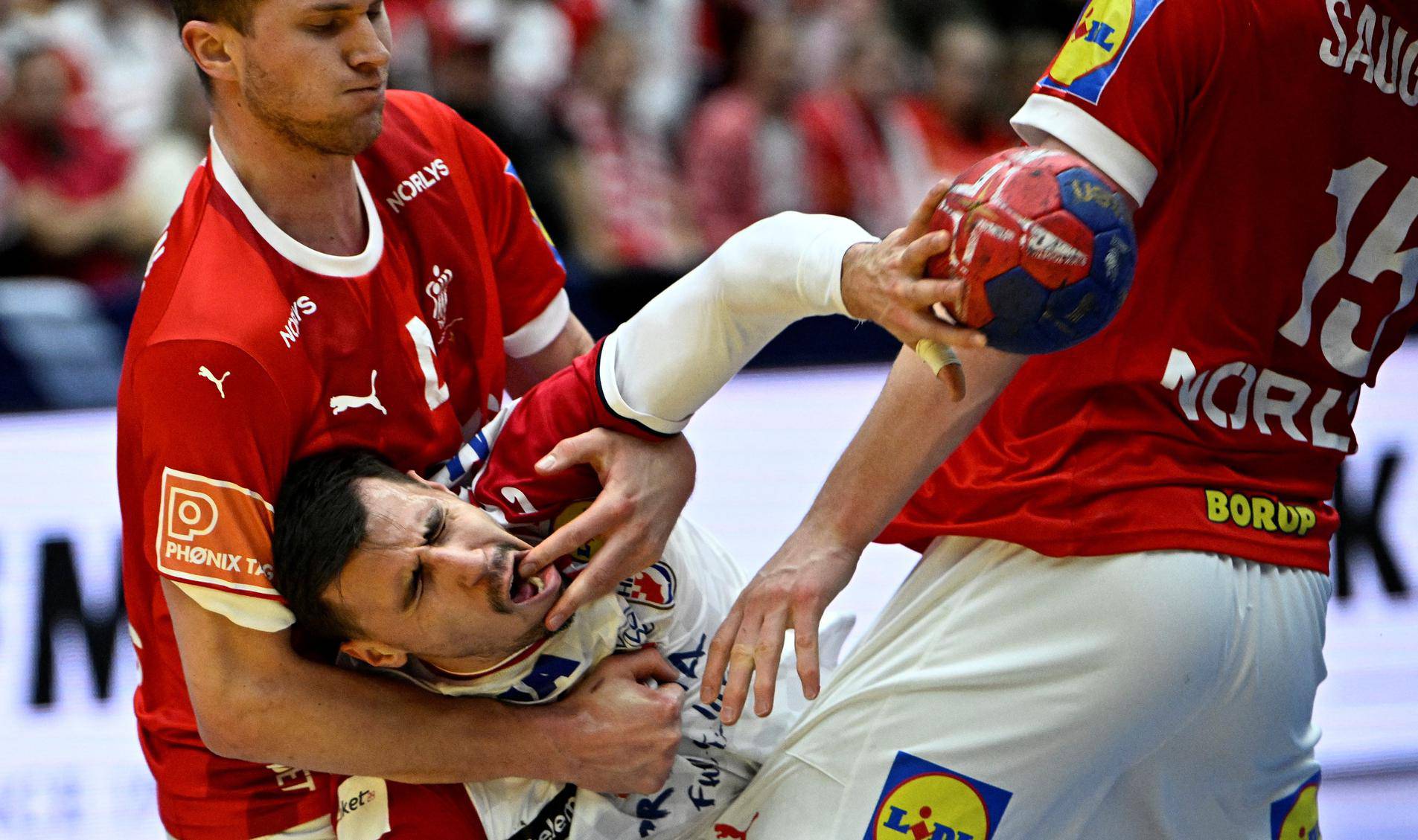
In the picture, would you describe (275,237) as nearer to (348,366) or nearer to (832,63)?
(348,366)

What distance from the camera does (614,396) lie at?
2727mm

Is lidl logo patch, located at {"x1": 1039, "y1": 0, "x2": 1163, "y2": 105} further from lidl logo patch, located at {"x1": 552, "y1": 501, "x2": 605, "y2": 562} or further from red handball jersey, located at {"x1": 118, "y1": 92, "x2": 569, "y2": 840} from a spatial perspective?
red handball jersey, located at {"x1": 118, "y1": 92, "x2": 569, "y2": 840}

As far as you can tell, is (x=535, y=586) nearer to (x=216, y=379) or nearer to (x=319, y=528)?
(x=319, y=528)

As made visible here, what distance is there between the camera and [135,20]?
7.55 m

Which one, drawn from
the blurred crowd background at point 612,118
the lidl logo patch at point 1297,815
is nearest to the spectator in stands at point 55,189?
the blurred crowd background at point 612,118

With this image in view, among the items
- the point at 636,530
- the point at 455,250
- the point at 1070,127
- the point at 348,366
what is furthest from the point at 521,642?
the point at 1070,127

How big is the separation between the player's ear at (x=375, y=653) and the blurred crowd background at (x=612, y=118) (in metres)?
2.84

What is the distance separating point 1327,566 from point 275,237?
6.36 ft

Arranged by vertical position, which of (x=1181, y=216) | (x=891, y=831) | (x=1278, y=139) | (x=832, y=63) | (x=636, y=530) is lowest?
(x=891, y=831)

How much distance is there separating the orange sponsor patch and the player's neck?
508mm

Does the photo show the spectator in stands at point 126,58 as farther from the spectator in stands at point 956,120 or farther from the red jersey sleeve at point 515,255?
the red jersey sleeve at point 515,255

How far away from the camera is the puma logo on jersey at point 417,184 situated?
3078 millimetres

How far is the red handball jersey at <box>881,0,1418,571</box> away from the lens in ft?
7.71

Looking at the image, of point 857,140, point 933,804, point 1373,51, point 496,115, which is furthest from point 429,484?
point 857,140
